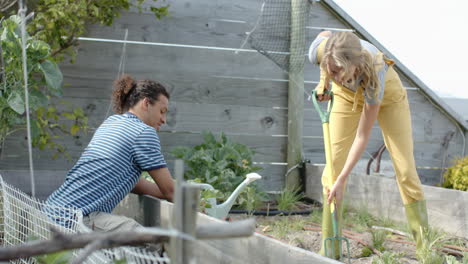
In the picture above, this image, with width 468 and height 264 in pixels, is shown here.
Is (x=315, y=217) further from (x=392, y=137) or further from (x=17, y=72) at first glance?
(x=17, y=72)

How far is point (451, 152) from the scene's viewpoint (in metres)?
4.75

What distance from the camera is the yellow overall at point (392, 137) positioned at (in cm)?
278

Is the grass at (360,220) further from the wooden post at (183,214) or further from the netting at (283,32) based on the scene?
the wooden post at (183,214)

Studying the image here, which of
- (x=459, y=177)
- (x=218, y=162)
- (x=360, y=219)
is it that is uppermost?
(x=218, y=162)

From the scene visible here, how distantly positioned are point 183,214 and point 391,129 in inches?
87.6

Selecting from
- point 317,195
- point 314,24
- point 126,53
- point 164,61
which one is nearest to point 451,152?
point 317,195

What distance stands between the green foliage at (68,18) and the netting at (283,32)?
33.6 inches

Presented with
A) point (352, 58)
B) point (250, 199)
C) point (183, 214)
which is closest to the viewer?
point (183, 214)

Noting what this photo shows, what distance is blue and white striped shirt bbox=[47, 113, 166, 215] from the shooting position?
2.41 metres

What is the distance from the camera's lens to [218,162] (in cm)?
389

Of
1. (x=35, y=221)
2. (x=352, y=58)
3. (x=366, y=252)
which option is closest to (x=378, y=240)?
(x=366, y=252)

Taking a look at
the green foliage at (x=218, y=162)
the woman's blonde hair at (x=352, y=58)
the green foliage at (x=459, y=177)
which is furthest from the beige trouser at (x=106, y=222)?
the green foliage at (x=459, y=177)

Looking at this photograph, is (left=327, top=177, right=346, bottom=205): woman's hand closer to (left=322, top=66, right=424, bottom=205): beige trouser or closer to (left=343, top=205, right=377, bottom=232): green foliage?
(left=322, top=66, right=424, bottom=205): beige trouser

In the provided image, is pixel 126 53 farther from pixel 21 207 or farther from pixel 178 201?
pixel 178 201
